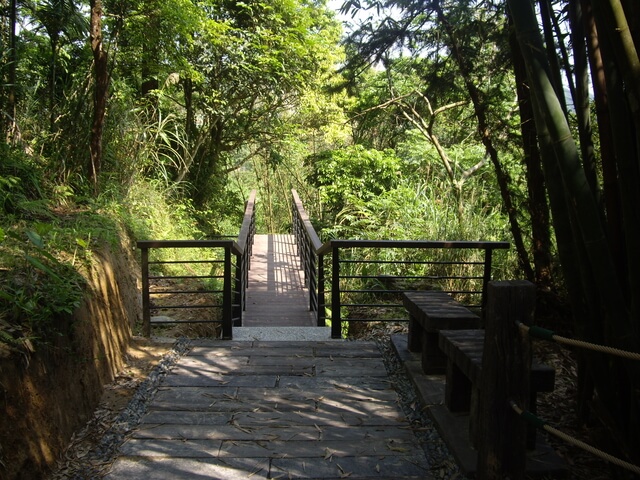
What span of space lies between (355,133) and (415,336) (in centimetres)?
1000

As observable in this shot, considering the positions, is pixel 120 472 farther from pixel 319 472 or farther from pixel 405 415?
pixel 405 415

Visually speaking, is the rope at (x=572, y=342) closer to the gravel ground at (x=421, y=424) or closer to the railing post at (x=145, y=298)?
the gravel ground at (x=421, y=424)

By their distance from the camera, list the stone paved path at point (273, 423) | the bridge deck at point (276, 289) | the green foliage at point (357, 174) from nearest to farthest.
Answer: the stone paved path at point (273, 423) < the bridge deck at point (276, 289) < the green foliage at point (357, 174)

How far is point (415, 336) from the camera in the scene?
3336 millimetres

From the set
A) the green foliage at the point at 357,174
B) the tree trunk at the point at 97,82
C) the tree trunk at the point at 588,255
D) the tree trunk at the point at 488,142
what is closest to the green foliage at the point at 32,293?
A: the tree trunk at the point at 588,255

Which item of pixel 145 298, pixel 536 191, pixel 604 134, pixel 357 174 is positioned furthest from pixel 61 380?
pixel 357 174

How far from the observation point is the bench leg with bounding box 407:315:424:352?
333 centimetres

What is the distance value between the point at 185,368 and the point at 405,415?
1.38 m

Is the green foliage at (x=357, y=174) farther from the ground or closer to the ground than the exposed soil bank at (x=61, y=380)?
farther from the ground

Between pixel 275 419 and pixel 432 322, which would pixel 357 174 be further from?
pixel 275 419

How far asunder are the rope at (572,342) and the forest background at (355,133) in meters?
0.40

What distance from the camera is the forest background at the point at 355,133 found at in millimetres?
1913

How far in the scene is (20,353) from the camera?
1.94m

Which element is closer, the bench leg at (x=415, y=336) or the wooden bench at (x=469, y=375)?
the wooden bench at (x=469, y=375)
